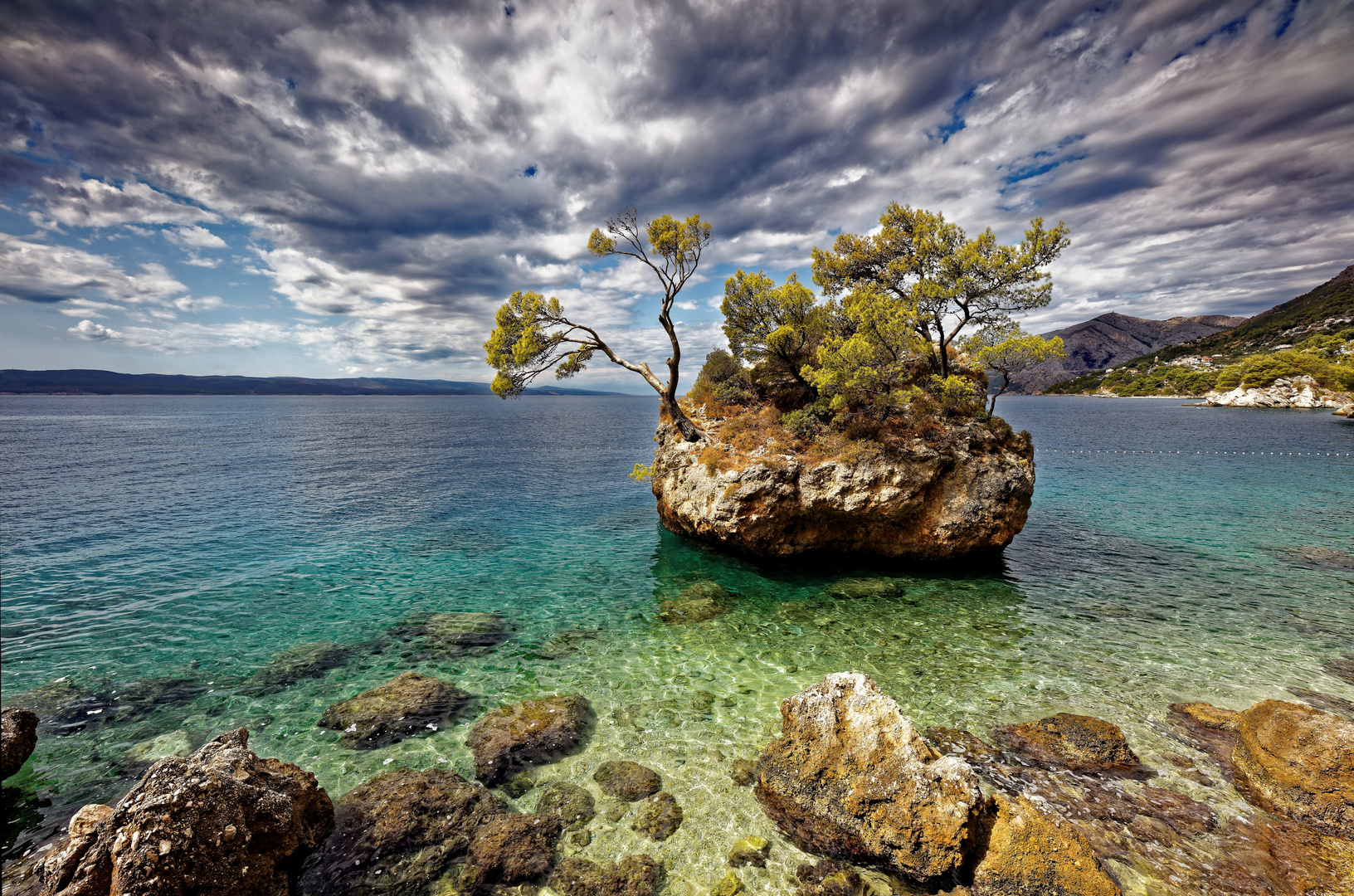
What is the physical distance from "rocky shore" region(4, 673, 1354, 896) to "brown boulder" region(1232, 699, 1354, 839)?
0.03m

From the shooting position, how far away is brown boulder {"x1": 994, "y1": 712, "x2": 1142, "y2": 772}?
32.0 feet

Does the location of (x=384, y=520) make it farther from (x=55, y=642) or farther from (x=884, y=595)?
(x=884, y=595)

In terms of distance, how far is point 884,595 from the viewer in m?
18.9

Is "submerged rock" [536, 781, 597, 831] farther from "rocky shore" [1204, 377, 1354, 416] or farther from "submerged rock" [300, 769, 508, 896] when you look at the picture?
"rocky shore" [1204, 377, 1354, 416]

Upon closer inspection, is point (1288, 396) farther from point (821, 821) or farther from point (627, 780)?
point (627, 780)

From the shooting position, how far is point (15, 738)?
9461 mm

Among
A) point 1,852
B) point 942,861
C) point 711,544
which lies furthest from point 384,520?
point 942,861

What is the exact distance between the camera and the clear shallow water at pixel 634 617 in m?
10.8

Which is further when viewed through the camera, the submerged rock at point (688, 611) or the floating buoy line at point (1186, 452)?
the floating buoy line at point (1186, 452)

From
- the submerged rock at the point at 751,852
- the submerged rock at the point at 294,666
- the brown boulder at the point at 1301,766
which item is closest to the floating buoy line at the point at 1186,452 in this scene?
the brown boulder at the point at 1301,766

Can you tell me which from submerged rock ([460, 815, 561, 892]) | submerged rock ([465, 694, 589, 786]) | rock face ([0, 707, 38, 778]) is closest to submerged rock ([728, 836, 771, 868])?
submerged rock ([460, 815, 561, 892])

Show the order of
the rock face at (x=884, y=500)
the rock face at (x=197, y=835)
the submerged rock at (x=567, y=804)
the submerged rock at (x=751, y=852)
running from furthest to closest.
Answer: the rock face at (x=884, y=500) < the submerged rock at (x=567, y=804) < the submerged rock at (x=751, y=852) < the rock face at (x=197, y=835)

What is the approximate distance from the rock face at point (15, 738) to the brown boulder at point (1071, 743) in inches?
797

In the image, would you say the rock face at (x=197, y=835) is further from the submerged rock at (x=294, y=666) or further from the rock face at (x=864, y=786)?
the rock face at (x=864, y=786)
